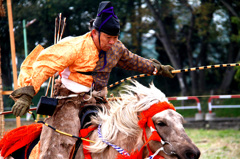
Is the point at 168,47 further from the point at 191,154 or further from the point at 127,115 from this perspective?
the point at 191,154

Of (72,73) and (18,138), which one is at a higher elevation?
(72,73)

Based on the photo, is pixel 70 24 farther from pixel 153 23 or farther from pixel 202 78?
pixel 202 78

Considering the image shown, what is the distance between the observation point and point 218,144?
26.2ft

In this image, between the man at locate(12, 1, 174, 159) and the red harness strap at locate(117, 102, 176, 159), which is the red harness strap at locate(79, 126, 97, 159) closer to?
the man at locate(12, 1, 174, 159)

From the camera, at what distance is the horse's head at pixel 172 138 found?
260 centimetres

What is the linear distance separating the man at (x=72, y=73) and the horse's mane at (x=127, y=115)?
302mm

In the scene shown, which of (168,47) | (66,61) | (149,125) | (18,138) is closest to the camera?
(149,125)

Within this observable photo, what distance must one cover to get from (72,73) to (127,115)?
2.38 feet

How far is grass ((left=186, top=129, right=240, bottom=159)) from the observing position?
691cm

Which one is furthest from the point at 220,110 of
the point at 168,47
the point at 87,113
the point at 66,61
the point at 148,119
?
the point at 66,61

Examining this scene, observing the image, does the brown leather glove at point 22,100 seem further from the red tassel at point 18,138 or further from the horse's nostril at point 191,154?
the horse's nostril at point 191,154

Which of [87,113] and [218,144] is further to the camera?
[218,144]

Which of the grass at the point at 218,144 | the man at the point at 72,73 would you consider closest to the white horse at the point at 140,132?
the man at the point at 72,73

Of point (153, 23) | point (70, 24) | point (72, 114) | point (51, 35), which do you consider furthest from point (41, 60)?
point (153, 23)
